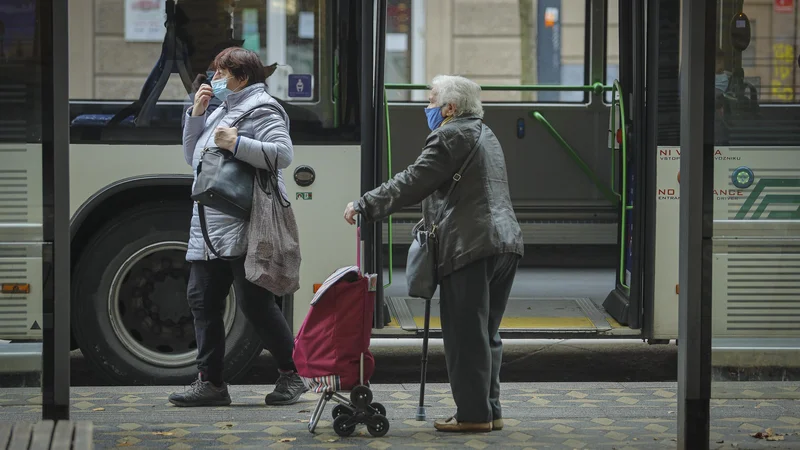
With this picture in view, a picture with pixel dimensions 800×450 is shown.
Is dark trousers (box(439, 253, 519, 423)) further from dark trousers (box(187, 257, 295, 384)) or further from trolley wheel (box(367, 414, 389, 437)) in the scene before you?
dark trousers (box(187, 257, 295, 384))

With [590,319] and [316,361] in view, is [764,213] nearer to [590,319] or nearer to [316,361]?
[316,361]

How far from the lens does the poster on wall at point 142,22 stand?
6715mm

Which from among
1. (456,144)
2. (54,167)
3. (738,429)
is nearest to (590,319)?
(738,429)

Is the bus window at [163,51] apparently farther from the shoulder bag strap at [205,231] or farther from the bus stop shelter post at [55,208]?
the bus stop shelter post at [55,208]

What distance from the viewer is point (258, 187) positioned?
5.94m

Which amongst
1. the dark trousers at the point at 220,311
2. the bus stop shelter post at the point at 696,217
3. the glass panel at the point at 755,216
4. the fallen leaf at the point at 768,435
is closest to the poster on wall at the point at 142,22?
the dark trousers at the point at 220,311

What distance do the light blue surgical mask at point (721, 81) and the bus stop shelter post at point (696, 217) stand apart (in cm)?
2

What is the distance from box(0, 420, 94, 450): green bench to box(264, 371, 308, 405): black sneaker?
2.37 meters

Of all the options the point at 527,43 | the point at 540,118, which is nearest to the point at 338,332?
the point at 540,118

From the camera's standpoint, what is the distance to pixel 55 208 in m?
4.73

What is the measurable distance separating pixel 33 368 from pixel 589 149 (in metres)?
6.63

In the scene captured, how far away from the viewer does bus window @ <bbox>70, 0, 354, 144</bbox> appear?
6.70m

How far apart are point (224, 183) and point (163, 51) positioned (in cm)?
126

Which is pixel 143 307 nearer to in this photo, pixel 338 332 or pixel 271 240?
pixel 271 240
